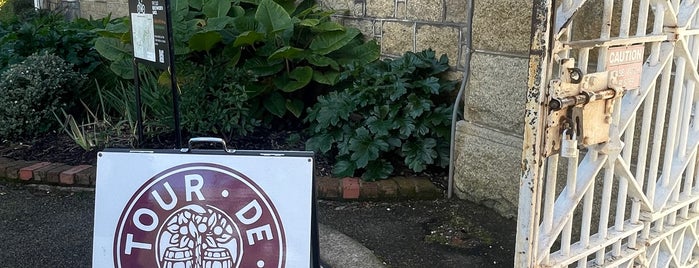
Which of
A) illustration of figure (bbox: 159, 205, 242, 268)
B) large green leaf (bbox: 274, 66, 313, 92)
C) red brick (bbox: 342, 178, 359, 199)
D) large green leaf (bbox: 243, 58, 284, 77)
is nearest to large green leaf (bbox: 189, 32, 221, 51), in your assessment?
large green leaf (bbox: 243, 58, 284, 77)

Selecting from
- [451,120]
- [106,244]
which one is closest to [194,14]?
[451,120]

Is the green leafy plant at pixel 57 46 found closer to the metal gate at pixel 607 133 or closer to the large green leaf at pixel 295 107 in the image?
the large green leaf at pixel 295 107

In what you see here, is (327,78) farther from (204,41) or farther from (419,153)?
(419,153)

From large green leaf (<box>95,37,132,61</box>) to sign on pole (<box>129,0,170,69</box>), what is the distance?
4.23 ft

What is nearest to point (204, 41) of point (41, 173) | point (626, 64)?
point (41, 173)

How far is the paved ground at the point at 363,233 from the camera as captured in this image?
338cm

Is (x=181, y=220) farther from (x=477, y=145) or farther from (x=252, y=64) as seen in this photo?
(x=252, y=64)

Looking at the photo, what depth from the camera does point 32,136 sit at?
538 centimetres

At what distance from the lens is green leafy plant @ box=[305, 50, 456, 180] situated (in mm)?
4121

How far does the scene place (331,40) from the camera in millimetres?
5113

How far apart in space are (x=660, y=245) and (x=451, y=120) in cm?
166

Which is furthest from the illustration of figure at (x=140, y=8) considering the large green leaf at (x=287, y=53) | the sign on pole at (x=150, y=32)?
the large green leaf at (x=287, y=53)

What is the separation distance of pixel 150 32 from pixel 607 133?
8.84 ft

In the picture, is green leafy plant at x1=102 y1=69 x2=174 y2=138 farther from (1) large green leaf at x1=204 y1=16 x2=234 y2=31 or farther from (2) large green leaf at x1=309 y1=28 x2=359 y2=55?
(2) large green leaf at x1=309 y1=28 x2=359 y2=55
